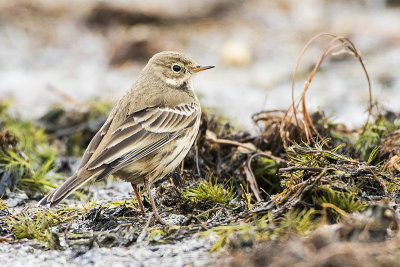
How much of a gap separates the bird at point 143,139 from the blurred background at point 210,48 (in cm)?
Answer: 289

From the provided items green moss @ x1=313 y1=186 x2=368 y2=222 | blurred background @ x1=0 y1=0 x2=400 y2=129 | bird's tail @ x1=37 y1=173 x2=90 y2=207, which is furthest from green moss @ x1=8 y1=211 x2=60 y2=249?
blurred background @ x1=0 y1=0 x2=400 y2=129

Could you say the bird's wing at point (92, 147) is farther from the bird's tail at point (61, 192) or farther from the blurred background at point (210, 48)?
the blurred background at point (210, 48)

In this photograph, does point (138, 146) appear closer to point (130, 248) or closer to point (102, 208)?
point (102, 208)

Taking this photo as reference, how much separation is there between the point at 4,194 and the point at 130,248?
232 cm

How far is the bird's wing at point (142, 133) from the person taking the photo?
437cm

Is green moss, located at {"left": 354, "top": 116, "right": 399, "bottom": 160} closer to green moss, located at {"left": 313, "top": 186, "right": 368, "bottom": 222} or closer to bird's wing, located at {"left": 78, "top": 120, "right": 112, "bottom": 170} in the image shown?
green moss, located at {"left": 313, "top": 186, "right": 368, "bottom": 222}

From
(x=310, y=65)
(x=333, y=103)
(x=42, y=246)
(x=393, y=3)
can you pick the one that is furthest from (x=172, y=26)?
(x=42, y=246)

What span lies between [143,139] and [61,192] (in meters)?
0.92

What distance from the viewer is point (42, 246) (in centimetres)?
373

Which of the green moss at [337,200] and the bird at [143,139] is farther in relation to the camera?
the bird at [143,139]

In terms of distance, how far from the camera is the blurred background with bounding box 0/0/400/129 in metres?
8.86

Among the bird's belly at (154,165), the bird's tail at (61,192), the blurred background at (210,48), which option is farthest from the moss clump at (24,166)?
the blurred background at (210,48)

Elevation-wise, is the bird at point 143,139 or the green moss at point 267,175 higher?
the bird at point 143,139

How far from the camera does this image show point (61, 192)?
13.3 ft
